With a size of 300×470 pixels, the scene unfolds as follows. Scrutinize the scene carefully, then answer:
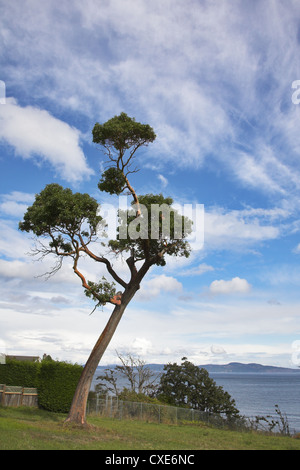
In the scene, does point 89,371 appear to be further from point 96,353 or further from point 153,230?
point 153,230

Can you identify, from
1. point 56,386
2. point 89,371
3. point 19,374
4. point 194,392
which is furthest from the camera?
point 194,392

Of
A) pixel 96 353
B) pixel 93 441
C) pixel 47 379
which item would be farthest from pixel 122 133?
pixel 47 379

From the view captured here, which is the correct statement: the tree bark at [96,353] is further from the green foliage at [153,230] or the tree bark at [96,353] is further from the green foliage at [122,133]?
the green foliage at [122,133]

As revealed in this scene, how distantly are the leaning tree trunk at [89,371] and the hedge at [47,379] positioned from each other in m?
6.63

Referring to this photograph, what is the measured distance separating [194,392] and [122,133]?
73.1ft

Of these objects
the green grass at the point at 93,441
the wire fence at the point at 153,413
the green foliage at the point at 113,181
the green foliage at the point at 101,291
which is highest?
the green foliage at the point at 113,181

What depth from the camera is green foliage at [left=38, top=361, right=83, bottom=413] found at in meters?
21.7

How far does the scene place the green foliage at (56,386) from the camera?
21672mm

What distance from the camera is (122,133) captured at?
693 inches

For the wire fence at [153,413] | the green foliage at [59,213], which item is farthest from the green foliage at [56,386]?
the green foliage at [59,213]
